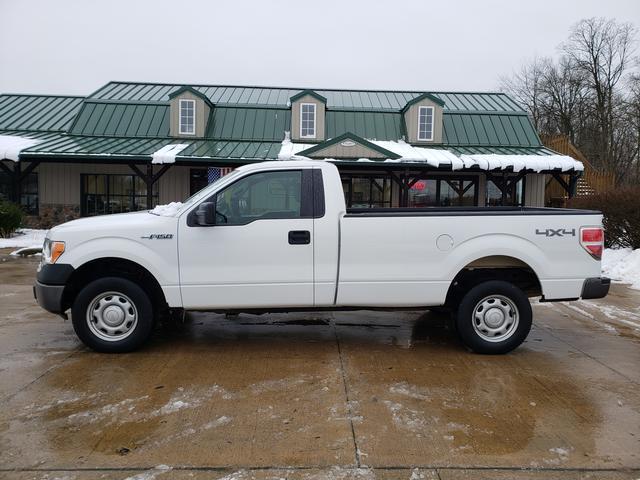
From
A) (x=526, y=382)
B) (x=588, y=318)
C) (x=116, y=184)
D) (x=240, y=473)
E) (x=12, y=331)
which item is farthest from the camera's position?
(x=116, y=184)

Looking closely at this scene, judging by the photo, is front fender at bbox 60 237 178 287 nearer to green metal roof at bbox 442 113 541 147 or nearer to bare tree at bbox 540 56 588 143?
green metal roof at bbox 442 113 541 147

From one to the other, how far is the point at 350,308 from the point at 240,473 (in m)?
2.57

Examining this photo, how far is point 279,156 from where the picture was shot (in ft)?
61.5

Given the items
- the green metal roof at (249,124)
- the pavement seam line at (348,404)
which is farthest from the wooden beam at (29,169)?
the pavement seam line at (348,404)

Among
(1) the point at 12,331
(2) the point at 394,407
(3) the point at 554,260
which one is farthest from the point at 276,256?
(1) the point at 12,331

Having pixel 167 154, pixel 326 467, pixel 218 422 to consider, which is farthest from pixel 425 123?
pixel 326 467

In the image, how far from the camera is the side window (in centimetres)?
515

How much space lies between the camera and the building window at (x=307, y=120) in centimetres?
2178

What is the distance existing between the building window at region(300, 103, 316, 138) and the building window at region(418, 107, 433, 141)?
4.48m

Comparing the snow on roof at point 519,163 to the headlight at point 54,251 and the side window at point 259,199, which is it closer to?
the side window at point 259,199

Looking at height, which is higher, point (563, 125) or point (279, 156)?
point (563, 125)

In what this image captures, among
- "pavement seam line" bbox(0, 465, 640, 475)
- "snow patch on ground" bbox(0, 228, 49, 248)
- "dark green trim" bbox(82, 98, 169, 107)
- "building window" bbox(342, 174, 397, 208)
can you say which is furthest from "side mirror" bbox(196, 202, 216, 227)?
"dark green trim" bbox(82, 98, 169, 107)

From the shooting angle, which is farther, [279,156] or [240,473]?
[279,156]

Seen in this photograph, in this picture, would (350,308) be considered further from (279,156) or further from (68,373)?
(279,156)
